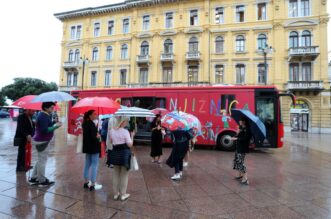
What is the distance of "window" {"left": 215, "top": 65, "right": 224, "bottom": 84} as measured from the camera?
2565 centimetres

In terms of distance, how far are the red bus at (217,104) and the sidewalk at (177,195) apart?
3.09 meters

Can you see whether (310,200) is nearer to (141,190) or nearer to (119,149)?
(141,190)

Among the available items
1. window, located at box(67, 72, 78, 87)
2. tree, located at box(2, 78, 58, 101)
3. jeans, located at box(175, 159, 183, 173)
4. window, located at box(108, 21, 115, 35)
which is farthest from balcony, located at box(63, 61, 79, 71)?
jeans, located at box(175, 159, 183, 173)

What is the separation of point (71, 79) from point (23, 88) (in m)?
21.8

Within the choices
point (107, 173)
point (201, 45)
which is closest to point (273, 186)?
point (107, 173)

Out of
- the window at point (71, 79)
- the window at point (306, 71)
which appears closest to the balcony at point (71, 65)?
the window at point (71, 79)

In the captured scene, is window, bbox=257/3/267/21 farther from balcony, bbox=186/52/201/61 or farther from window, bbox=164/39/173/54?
window, bbox=164/39/173/54

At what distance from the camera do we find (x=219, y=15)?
85.7 feet

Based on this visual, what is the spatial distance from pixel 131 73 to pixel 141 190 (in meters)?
25.1

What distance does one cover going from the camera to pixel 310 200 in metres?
4.18

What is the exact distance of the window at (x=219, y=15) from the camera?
26000 mm

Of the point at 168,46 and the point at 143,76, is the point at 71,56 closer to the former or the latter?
the point at 143,76

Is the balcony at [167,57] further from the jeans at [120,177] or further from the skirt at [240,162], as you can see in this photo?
the jeans at [120,177]

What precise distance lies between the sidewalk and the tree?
46359 millimetres
